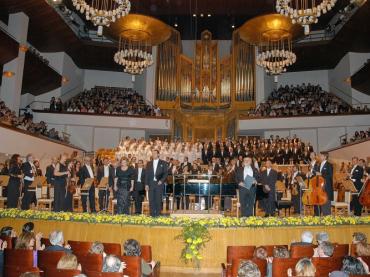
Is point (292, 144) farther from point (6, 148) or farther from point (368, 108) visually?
point (6, 148)

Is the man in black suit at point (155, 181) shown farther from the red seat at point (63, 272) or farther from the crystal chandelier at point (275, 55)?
the crystal chandelier at point (275, 55)

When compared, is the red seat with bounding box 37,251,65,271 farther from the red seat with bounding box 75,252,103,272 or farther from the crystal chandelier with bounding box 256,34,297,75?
the crystal chandelier with bounding box 256,34,297,75

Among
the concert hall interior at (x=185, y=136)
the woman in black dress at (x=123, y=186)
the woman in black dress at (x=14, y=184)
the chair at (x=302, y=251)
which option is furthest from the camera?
the woman in black dress at (x=14, y=184)

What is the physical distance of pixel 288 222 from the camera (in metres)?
6.87

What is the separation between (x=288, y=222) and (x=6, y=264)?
471cm

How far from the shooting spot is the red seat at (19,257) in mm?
3982

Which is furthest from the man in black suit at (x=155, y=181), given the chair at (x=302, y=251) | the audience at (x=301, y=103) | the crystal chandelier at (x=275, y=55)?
the audience at (x=301, y=103)

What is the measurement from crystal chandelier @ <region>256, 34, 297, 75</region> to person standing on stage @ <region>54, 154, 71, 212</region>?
29.0 ft

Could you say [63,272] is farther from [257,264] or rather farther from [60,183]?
[60,183]

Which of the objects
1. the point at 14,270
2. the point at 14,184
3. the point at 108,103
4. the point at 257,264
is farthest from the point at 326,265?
the point at 108,103

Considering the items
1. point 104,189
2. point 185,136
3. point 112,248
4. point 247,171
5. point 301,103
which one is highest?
point 301,103

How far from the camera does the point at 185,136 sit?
20.7 metres

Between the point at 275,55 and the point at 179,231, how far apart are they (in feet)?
33.4

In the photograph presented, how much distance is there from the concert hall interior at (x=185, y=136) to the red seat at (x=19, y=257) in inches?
0.5
